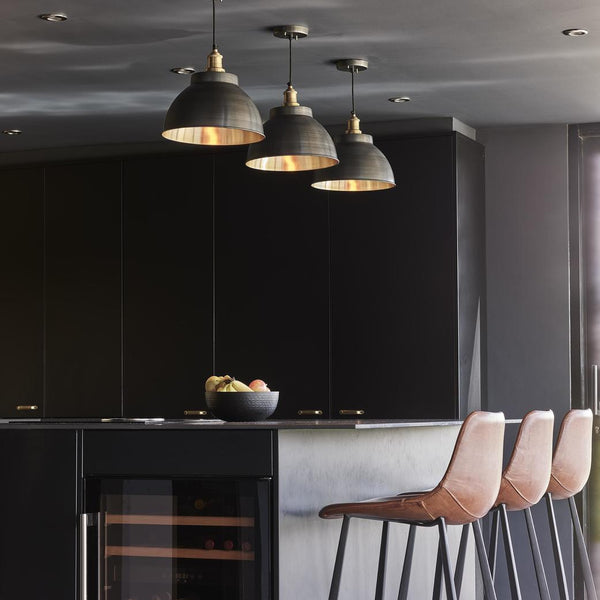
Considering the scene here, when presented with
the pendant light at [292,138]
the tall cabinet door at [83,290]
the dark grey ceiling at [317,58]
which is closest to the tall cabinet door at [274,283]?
the dark grey ceiling at [317,58]

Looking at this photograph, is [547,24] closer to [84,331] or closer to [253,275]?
[253,275]

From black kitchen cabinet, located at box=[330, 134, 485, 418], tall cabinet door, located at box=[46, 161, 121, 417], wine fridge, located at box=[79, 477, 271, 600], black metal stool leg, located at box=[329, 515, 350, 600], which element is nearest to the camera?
wine fridge, located at box=[79, 477, 271, 600]

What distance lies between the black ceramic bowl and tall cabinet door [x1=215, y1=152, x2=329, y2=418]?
218 cm

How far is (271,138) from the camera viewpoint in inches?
162

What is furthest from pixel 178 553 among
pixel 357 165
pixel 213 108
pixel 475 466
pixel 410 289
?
pixel 410 289

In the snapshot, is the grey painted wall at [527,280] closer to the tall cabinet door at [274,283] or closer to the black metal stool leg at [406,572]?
the tall cabinet door at [274,283]

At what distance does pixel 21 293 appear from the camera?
22.6ft

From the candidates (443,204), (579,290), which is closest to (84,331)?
(443,204)

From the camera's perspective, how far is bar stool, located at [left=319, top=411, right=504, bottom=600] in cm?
345

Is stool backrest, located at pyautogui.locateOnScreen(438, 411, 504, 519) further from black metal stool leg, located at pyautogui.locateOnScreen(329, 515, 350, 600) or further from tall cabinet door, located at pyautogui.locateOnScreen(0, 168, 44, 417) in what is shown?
tall cabinet door, located at pyautogui.locateOnScreen(0, 168, 44, 417)

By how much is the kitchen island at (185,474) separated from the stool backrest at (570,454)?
3.66ft

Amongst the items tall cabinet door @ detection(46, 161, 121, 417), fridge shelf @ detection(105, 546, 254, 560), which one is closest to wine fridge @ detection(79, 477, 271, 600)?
fridge shelf @ detection(105, 546, 254, 560)

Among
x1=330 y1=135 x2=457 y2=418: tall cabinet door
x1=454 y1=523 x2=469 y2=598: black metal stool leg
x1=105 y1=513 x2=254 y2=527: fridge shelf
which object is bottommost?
x1=454 y1=523 x2=469 y2=598: black metal stool leg

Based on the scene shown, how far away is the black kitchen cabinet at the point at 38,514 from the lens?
3.42 metres
